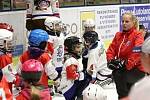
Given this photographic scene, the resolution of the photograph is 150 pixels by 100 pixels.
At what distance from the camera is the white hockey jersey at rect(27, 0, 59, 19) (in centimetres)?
583

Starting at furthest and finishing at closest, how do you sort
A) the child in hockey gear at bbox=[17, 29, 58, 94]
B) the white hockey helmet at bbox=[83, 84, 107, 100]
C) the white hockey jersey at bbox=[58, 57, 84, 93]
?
the white hockey jersey at bbox=[58, 57, 84, 93], the child in hockey gear at bbox=[17, 29, 58, 94], the white hockey helmet at bbox=[83, 84, 107, 100]

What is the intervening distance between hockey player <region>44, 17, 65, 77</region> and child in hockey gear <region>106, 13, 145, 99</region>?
0.80 m

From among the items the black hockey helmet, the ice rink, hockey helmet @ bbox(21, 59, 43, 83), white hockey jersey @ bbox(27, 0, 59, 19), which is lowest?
the ice rink

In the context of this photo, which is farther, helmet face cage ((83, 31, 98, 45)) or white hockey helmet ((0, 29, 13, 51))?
helmet face cage ((83, 31, 98, 45))

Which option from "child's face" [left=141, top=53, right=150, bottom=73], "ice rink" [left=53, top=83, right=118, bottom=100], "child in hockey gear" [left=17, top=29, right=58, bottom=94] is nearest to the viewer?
"child's face" [left=141, top=53, right=150, bottom=73]

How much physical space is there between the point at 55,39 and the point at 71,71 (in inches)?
35.7

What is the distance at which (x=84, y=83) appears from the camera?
528 cm

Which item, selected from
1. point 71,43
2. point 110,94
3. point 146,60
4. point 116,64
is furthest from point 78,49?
point 146,60

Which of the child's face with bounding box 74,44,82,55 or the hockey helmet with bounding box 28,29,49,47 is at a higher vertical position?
the hockey helmet with bounding box 28,29,49,47

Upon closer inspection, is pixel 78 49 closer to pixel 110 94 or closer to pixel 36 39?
pixel 36 39

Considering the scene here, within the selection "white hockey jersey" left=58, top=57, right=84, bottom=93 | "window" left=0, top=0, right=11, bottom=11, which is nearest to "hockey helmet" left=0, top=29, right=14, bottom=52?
"white hockey jersey" left=58, top=57, right=84, bottom=93

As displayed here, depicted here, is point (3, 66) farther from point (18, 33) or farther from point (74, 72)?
point (18, 33)

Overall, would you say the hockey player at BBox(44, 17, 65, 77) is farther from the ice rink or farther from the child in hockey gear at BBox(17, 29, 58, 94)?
→ the child in hockey gear at BBox(17, 29, 58, 94)

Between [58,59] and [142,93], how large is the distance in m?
4.32
